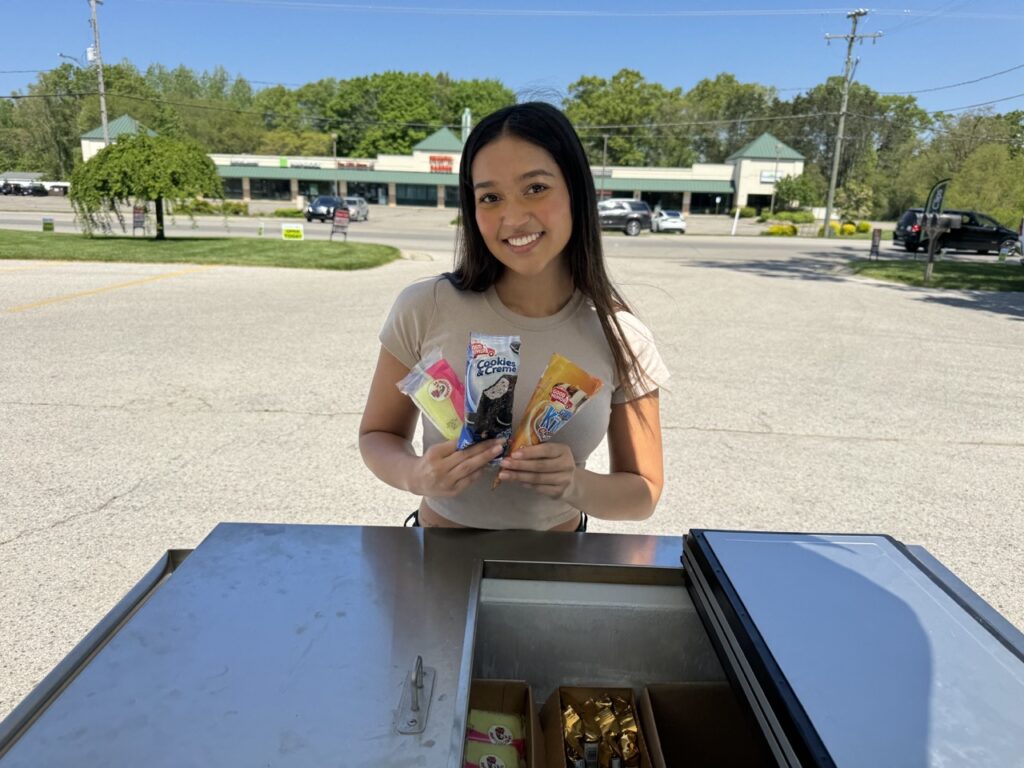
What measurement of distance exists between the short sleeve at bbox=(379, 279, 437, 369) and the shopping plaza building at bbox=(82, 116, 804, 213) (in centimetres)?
5674

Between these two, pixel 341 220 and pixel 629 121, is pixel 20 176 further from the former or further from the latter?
pixel 341 220

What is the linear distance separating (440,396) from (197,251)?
1721 cm

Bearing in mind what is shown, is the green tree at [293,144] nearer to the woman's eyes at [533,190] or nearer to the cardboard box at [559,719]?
the woman's eyes at [533,190]

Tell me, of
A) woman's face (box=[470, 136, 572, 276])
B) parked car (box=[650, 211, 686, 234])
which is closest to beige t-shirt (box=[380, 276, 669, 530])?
woman's face (box=[470, 136, 572, 276])

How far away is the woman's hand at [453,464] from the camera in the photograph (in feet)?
3.96

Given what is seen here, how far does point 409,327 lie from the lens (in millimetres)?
1567

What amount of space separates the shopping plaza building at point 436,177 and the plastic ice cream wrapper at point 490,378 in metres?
57.1

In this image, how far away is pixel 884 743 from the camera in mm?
845

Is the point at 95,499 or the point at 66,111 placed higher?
the point at 66,111

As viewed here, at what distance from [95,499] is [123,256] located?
13135 mm

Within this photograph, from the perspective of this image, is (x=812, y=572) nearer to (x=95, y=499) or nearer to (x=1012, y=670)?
(x=1012, y=670)

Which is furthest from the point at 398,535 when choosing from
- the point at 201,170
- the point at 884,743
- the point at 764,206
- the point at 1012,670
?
the point at 764,206

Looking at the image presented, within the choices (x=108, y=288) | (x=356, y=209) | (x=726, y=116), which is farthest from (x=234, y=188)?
(x=726, y=116)

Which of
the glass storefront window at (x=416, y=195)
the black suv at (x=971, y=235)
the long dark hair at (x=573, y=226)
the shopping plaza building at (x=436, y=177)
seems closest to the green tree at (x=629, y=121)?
the shopping plaza building at (x=436, y=177)
